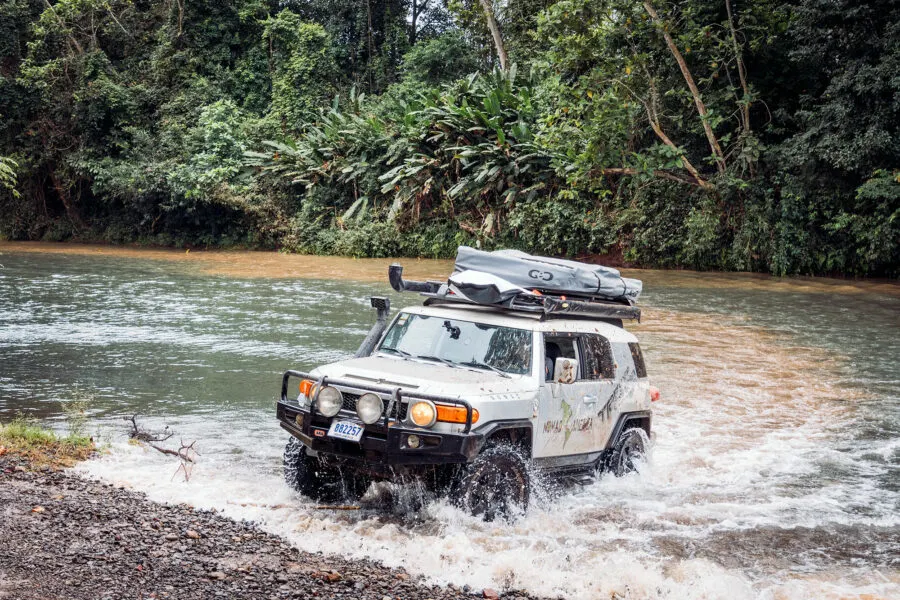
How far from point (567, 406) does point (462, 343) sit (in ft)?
3.32

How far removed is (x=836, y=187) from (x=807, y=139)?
171cm

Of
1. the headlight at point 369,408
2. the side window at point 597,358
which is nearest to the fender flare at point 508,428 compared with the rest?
the headlight at point 369,408

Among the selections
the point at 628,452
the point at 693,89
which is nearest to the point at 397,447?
the point at 628,452

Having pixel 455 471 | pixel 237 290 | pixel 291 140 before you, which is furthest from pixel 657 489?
pixel 291 140

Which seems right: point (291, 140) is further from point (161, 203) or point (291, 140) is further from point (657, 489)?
point (657, 489)

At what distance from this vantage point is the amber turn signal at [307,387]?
706 centimetres

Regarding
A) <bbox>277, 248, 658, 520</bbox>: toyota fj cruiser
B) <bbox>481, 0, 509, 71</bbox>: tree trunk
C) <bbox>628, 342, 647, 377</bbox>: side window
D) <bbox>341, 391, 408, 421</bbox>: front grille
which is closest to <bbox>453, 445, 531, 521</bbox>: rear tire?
<bbox>277, 248, 658, 520</bbox>: toyota fj cruiser

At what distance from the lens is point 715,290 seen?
24.6 meters

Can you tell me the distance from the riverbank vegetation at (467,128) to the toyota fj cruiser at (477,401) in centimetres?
1644

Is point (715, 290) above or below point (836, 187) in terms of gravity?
below

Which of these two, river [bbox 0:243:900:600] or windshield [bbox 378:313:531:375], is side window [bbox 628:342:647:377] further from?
windshield [bbox 378:313:531:375]

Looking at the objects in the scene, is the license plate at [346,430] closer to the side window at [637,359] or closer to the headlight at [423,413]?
the headlight at [423,413]

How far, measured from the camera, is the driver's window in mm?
7680

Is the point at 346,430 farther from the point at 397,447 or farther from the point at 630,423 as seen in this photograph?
the point at 630,423
